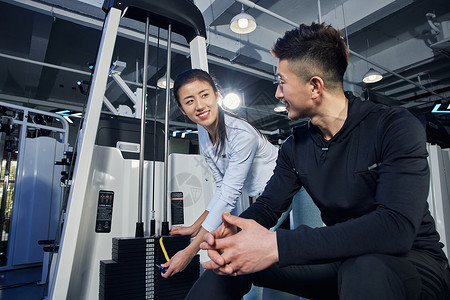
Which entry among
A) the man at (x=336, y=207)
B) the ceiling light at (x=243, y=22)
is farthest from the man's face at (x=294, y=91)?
the ceiling light at (x=243, y=22)

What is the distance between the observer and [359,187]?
87 cm

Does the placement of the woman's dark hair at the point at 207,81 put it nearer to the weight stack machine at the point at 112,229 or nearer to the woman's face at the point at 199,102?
the woman's face at the point at 199,102

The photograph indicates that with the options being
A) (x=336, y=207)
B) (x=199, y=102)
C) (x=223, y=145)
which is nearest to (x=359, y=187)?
(x=336, y=207)

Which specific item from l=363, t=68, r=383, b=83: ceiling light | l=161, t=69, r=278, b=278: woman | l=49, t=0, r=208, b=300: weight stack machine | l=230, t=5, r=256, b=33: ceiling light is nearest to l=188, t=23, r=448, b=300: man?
l=161, t=69, r=278, b=278: woman

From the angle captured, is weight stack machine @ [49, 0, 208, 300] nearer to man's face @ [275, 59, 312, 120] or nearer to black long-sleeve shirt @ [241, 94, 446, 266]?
black long-sleeve shirt @ [241, 94, 446, 266]

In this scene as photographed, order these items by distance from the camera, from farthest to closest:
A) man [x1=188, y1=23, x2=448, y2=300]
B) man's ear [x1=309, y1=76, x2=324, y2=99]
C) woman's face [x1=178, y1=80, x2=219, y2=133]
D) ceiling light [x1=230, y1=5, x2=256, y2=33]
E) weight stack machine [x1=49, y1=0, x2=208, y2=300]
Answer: ceiling light [x1=230, y1=5, x2=256, y2=33], woman's face [x1=178, y1=80, x2=219, y2=133], weight stack machine [x1=49, y1=0, x2=208, y2=300], man's ear [x1=309, y1=76, x2=324, y2=99], man [x1=188, y1=23, x2=448, y2=300]

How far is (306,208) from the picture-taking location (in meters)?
1.52

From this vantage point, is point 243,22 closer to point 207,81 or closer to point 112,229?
point 207,81

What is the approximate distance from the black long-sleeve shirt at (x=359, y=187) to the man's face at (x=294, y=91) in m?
0.09

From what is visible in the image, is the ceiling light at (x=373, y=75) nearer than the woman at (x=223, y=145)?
No

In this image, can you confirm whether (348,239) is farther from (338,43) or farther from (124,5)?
(124,5)

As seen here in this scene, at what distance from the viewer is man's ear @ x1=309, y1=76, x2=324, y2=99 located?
3.18 feet

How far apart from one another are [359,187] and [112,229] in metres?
1.28

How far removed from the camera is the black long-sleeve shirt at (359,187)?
25.5 inches
